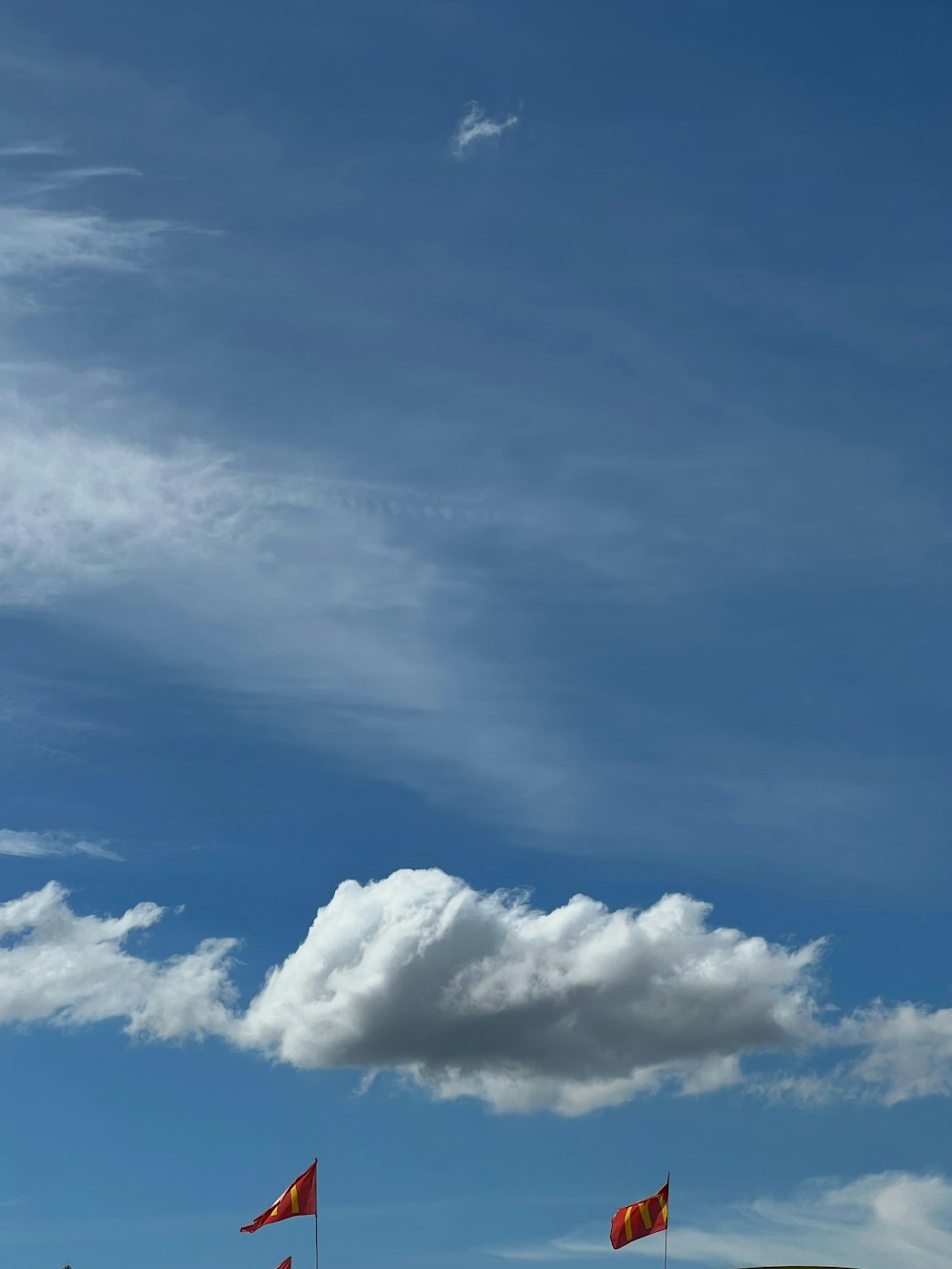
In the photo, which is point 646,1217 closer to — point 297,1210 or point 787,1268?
point 787,1268

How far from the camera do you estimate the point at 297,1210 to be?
12362 centimetres

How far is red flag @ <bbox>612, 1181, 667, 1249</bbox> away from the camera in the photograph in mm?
125000

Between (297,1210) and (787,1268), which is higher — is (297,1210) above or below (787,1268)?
above

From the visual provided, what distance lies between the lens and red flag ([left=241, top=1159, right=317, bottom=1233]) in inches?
4798

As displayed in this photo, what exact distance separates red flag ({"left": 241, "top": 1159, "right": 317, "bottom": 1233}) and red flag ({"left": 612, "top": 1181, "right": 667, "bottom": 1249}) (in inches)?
1002

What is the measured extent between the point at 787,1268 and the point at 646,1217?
12.8 meters

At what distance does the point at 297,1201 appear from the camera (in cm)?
12381

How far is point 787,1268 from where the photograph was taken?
118250 millimetres

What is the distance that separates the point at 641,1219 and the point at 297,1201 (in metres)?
28.9

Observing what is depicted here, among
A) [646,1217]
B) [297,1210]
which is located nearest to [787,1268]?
[646,1217]

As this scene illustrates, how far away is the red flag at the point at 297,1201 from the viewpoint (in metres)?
122

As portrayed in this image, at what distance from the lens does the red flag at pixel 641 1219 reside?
125m

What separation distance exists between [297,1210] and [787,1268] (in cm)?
3990

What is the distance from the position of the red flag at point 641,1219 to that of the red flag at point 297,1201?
83.5ft
